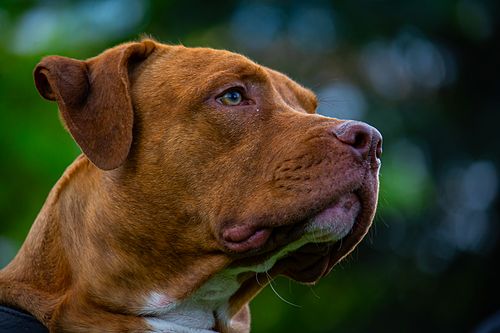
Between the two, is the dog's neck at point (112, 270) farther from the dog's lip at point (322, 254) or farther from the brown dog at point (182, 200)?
the dog's lip at point (322, 254)

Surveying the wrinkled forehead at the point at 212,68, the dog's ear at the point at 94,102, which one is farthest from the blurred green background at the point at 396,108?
the dog's ear at the point at 94,102

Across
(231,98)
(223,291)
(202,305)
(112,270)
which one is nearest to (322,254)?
(223,291)

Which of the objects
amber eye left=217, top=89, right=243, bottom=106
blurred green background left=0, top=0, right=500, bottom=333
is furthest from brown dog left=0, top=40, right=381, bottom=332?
blurred green background left=0, top=0, right=500, bottom=333

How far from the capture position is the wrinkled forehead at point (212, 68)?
5090mm

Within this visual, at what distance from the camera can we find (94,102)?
4.94 m

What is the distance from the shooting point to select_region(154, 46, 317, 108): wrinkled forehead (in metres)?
5.09

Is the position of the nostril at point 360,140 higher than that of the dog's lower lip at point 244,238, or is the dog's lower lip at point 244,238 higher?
the nostril at point 360,140

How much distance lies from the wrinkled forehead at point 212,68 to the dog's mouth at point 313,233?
2.82ft

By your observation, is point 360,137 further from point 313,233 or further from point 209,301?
point 209,301

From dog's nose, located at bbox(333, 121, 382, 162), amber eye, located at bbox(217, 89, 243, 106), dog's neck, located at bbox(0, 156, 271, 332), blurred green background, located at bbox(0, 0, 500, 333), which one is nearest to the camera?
dog's nose, located at bbox(333, 121, 382, 162)

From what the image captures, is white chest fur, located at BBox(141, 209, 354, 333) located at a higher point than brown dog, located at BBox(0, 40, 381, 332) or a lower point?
lower

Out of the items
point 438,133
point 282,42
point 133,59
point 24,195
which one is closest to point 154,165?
point 133,59

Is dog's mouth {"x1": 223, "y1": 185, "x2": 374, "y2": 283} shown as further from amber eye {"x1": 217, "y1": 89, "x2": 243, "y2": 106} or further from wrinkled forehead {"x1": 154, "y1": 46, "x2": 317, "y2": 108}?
wrinkled forehead {"x1": 154, "y1": 46, "x2": 317, "y2": 108}

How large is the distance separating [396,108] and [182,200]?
818 centimetres
